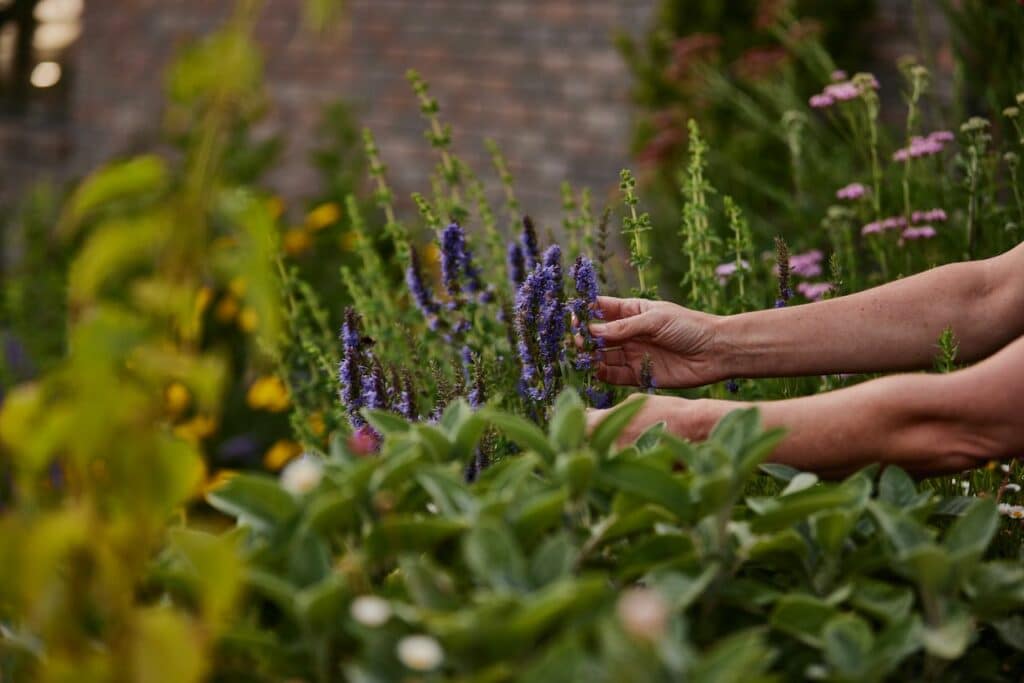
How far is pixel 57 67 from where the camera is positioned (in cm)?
772

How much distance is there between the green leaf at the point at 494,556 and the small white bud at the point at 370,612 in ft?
0.34

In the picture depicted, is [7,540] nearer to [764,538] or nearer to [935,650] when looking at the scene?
[764,538]

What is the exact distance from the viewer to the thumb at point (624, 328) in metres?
2.05

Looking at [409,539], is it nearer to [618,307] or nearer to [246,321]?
[618,307]

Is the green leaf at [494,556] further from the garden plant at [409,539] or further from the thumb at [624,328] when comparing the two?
the thumb at [624,328]

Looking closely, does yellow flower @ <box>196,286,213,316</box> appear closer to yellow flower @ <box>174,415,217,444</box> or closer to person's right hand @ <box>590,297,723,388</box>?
yellow flower @ <box>174,415,217,444</box>

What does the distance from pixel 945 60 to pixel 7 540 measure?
4.43 meters

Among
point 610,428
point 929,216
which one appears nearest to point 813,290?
point 929,216

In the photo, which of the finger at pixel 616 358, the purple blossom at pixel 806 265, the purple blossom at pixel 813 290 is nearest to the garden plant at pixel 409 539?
the finger at pixel 616 358

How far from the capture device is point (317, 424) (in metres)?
2.79

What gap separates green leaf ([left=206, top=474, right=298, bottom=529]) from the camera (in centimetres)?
131

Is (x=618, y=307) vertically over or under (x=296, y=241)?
over

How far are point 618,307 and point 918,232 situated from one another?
98 centimetres

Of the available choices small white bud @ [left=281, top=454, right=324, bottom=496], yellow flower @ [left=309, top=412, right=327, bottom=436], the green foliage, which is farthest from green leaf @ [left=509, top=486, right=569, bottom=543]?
yellow flower @ [left=309, top=412, right=327, bottom=436]
